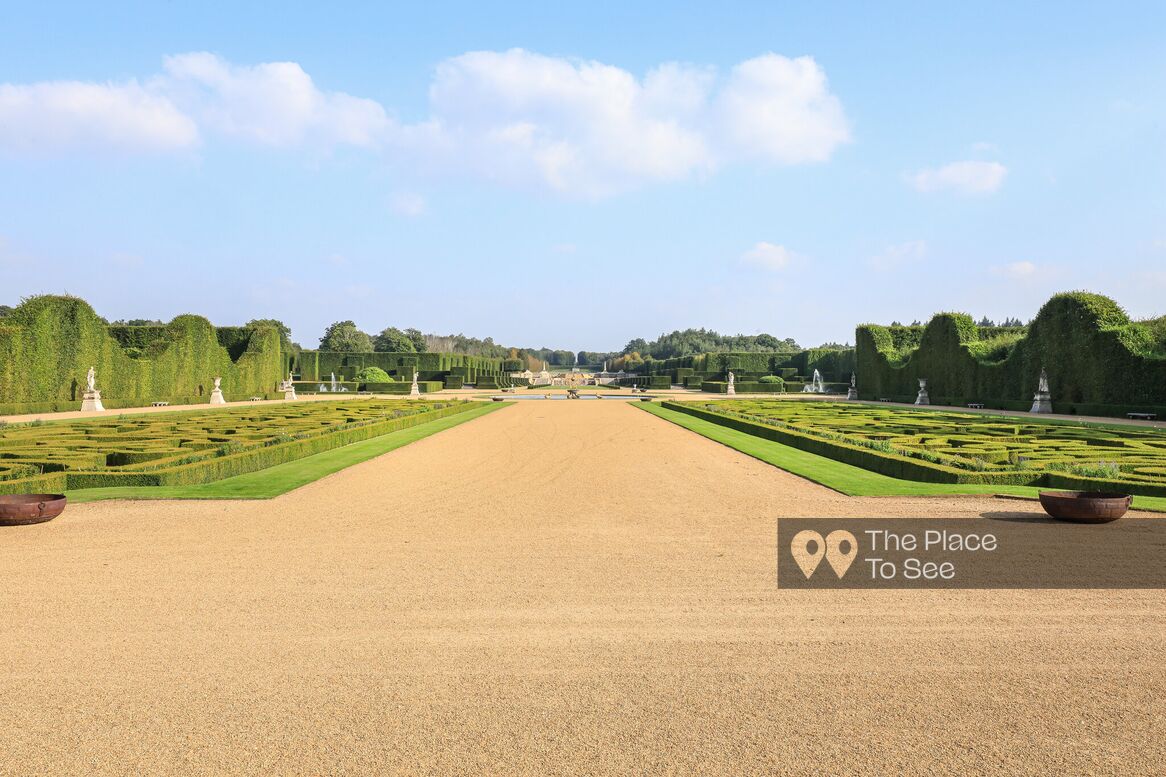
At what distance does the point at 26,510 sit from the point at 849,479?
11373 millimetres

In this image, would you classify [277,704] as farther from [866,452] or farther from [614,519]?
[866,452]

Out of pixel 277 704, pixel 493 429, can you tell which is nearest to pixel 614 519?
pixel 277 704

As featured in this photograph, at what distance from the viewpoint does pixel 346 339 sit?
100938mm

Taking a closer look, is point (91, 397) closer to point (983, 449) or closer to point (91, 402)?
point (91, 402)

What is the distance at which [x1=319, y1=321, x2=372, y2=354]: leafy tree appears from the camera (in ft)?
326

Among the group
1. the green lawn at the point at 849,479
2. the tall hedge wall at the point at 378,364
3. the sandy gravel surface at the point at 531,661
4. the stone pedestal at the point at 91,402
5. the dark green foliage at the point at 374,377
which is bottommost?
the sandy gravel surface at the point at 531,661

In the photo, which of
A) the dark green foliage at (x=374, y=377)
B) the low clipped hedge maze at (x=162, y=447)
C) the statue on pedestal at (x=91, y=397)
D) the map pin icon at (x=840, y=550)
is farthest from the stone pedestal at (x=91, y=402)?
the map pin icon at (x=840, y=550)

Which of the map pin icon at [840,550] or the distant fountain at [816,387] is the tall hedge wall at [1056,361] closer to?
the distant fountain at [816,387]

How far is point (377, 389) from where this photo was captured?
52.4 meters

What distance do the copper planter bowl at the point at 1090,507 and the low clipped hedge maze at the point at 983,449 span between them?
2.50m

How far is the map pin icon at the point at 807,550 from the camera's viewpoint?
6.88m

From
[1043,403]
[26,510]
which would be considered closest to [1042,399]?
[1043,403]

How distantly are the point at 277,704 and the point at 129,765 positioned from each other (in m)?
0.75

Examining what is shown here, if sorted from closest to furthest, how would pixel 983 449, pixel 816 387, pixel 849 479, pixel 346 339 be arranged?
pixel 849 479 < pixel 983 449 < pixel 816 387 < pixel 346 339
